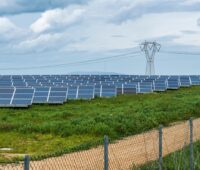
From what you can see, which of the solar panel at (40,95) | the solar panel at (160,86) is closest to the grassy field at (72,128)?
the solar panel at (40,95)

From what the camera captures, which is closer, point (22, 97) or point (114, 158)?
point (114, 158)

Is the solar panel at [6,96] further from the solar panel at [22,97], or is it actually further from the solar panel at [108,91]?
the solar panel at [108,91]

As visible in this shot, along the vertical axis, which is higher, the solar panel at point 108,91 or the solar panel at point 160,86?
the solar panel at point 160,86

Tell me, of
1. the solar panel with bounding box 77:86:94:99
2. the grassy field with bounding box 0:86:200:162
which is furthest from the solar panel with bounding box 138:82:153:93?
the grassy field with bounding box 0:86:200:162

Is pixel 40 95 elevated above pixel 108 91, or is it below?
below

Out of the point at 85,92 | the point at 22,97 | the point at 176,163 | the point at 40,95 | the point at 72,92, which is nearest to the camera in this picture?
the point at 176,163

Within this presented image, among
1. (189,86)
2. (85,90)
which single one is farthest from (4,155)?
(189,86)

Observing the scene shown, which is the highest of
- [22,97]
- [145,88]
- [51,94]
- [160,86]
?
[160,86]

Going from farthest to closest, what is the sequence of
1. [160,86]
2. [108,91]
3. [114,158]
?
[160,86] → [108,91] → [114,158]

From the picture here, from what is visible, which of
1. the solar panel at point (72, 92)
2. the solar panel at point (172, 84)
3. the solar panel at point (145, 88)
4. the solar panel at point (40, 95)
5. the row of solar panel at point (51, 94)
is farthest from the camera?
the solar panel at point (172, 84)

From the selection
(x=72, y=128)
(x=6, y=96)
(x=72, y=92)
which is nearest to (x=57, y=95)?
(x=72, y=92)

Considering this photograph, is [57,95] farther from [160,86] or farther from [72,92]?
[160,86]

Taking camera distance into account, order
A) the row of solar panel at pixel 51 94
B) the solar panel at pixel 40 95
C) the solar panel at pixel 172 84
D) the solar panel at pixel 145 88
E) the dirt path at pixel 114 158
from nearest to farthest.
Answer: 1. the dirt path at pixel 114 158
2. the row of solar panel at pixel 51 94
3. the solar panel at pixel 40 95
4. the solar panel at pixel 145 88
5. the solar panel at pixel 172 84

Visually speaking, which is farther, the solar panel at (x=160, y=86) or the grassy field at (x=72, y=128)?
the solar panel at (x=160, y=86)
